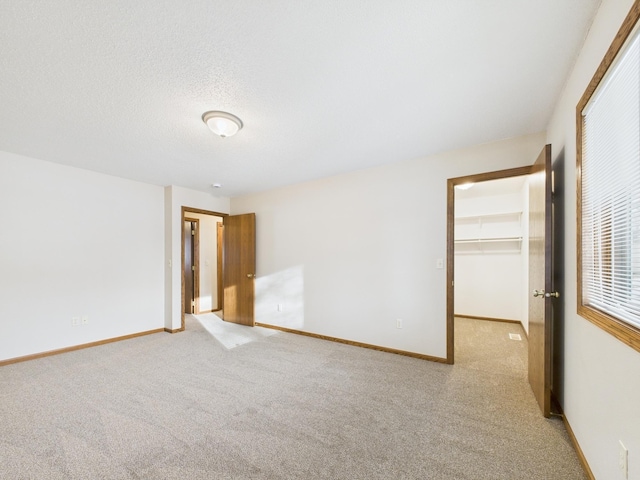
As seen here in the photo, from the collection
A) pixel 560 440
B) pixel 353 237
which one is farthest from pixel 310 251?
pixel 560 440

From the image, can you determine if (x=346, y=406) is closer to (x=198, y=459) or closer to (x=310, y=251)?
(x=198, y=459)

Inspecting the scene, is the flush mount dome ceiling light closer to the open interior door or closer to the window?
the window

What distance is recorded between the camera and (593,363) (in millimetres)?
1428

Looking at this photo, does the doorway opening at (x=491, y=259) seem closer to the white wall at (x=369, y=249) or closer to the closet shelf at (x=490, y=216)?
the closet shelf at (x=490, y=216)

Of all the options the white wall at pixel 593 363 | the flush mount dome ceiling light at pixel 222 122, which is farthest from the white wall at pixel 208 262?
the white wall at pixel 593 363

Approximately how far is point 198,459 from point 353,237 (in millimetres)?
2793

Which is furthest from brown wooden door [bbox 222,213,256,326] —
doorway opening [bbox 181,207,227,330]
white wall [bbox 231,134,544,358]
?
doorway opening [bbox 181,207,227,330]

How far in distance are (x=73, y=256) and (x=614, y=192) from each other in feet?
16.9

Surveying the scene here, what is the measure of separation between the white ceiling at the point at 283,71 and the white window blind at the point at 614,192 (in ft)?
1.58

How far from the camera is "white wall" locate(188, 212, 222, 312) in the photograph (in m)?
5.78

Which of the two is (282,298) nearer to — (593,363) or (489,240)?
(593,363)

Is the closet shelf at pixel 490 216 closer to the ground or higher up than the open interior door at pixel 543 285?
higher up

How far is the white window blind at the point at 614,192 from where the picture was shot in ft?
3.54

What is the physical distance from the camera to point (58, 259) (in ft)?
11.2
